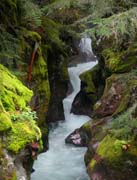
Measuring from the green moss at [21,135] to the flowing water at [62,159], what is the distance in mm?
6522

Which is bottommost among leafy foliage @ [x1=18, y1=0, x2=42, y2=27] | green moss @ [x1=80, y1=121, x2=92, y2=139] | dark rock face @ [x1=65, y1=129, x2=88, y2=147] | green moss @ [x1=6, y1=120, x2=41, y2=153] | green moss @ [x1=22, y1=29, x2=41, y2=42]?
dark rock face @ [x1=65, y1=129, x2=88, y2=147]

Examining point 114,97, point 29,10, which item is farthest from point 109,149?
point 29,10

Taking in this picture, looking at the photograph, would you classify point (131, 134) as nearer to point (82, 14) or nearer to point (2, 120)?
point (2, 120)

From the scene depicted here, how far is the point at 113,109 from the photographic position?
44.5 feet

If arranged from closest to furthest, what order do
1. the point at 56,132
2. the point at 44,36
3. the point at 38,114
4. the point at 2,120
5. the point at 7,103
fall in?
the point at 2,120
the point at 7,103
the point at 38,114
the point at 44,36
the point at 56,132

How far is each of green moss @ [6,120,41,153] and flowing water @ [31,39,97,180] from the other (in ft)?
21.4

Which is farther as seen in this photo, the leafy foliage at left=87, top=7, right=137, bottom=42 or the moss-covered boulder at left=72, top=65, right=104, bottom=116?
the moss-covered boulder at left=72, top=65, right=104, bottom=116

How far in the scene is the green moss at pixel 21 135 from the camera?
602 centimetres

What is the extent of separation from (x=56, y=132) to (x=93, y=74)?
396 cm

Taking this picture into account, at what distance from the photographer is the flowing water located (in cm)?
1302

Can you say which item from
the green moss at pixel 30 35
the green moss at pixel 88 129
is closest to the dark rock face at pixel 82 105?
the green moss at pixel 88 129

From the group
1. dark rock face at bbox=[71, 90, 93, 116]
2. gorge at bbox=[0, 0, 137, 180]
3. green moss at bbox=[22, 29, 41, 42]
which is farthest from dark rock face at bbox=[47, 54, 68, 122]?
green moss at bbox=[22, 29, 41, 42]

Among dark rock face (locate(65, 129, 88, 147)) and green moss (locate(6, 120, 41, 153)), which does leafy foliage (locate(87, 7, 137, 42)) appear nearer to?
green moss (locate(6, 120, 41, 153))

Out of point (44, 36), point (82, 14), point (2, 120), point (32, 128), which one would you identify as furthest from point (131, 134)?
point (82, 14)
